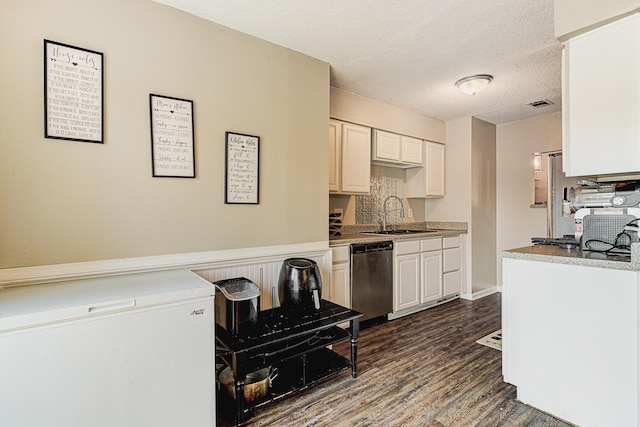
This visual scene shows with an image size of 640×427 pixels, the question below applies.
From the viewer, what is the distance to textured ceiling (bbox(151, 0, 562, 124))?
2029mm

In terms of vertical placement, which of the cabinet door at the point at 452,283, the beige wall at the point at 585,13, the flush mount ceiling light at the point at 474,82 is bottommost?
the cabinet door at the point at 452,283

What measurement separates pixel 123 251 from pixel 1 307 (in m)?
0.63

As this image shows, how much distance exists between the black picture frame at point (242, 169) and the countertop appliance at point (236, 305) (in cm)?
59

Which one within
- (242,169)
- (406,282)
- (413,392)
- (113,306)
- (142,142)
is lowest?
(413,392)

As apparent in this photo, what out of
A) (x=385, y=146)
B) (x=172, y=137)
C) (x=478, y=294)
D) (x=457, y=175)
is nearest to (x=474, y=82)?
(x=385, y=146)

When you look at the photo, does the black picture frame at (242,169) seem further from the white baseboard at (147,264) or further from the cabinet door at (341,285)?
the cabinet door at (341,285)

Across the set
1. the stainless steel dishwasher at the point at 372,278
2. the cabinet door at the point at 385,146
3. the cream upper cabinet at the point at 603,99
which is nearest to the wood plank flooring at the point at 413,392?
the stainless steel dishwasher at the point at 372,278

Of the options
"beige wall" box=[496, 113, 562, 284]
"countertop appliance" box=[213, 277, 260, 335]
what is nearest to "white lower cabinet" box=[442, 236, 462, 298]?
"beige wall" box=[496, 113, 562, 284]

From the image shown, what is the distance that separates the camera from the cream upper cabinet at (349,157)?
10.9ft

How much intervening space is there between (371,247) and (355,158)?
985mm

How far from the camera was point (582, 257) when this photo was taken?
5.83 feet

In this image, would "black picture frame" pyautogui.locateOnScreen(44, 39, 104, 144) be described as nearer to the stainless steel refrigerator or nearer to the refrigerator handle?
the refrigerator handle

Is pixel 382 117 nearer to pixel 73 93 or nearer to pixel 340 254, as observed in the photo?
pixel 340 254

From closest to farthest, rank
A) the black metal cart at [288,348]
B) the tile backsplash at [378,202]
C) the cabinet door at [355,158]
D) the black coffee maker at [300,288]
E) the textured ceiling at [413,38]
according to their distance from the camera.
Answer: the black metal cart at [288,348] < the textured ceiling at [413,38] < the black coffee maker at [300,288] < the cabinet door at [355,158] < the tile backsplash at [378,202]
